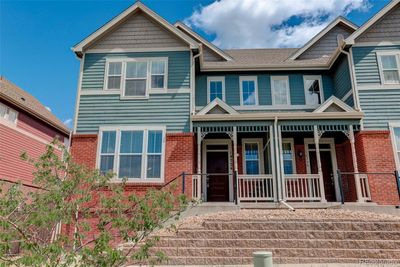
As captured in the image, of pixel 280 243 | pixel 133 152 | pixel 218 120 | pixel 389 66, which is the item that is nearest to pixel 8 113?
pixel 133 152

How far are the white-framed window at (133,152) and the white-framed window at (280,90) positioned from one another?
18.8ft

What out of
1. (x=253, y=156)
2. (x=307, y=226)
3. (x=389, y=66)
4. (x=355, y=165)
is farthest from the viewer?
(x=253, y=156)

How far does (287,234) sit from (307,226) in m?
0.67

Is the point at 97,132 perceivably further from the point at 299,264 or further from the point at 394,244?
the point at 394,244

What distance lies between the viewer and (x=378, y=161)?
11133 millimetres

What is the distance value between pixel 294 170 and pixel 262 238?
6133mm

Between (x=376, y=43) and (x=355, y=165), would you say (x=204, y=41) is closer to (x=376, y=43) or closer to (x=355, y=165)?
(x=376, y=43)

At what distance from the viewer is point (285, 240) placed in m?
7.48

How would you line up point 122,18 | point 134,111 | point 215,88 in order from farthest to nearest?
point 215,88, point 122,18, point 134,111

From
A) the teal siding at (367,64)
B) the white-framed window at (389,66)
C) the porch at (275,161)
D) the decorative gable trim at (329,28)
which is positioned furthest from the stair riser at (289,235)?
the decorative gable trim at (329,28)

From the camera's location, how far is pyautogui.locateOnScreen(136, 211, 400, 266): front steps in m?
7.05

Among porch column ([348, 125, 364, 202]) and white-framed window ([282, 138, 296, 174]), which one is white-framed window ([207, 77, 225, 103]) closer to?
white-framed window ([282, 138, 296, 174])

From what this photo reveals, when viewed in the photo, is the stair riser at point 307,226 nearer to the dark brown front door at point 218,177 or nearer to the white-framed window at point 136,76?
the dark brown front door at point 218,177

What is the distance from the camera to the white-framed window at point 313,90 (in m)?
13.8
